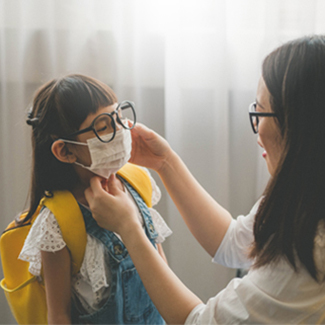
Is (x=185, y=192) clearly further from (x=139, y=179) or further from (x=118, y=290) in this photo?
(x=118, y=290)

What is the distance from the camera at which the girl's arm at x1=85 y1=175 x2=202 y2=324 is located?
772mm

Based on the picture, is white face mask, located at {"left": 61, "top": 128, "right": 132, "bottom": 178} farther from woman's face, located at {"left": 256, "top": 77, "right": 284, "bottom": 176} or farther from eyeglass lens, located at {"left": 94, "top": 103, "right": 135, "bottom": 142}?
woman's face, located at {"left": 256, "top": 77, "right": 284, "bottom": 176}

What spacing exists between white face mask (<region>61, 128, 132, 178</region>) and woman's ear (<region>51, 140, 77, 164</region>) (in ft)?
0.06

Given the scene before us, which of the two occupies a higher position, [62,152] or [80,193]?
[62,152]

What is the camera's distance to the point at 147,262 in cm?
79

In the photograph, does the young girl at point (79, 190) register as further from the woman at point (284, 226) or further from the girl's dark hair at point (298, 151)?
the girl's dark hair at point (298, 151)

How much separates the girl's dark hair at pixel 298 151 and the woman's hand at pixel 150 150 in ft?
1.25

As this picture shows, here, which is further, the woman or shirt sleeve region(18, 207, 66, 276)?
shirt sleeve region(18, 207, 66, 276)

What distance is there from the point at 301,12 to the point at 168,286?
1.14 meters

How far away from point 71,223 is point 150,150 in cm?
33

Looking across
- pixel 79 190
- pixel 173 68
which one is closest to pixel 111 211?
pixel 79 190

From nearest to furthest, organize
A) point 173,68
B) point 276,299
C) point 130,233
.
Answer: point 276,299, point 130,233, point 173,68

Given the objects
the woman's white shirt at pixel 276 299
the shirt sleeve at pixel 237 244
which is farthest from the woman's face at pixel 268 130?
the shirt sleeve at pixel 237 244

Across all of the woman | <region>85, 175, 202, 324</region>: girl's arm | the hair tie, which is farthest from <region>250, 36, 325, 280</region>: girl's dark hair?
the hair tie
